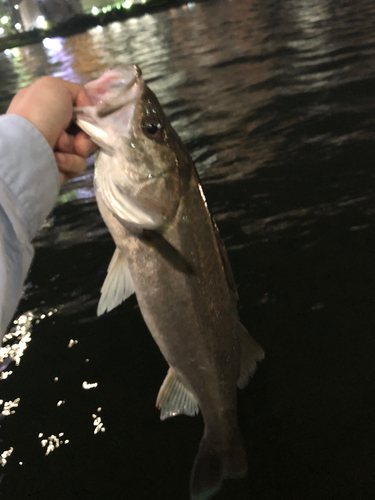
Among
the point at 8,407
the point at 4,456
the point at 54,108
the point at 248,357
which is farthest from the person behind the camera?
the point at 8,407

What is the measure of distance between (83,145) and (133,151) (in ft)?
1.08

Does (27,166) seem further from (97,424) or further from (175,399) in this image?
(97,424)

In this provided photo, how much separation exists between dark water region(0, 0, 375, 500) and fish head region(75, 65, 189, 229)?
1.83 meters

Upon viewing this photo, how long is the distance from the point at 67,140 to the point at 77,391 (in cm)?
207

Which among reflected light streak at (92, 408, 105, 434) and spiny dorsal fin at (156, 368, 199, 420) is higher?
spiny dorsal fin at (156, 368, 199, 420)

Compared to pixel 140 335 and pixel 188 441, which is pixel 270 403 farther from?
pixel 140 335

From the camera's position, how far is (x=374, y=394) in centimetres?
276

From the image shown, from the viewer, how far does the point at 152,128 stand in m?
1.74

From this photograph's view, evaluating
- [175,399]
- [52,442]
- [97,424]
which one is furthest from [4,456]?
[175,399]

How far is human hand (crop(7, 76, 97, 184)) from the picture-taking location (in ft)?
5.51

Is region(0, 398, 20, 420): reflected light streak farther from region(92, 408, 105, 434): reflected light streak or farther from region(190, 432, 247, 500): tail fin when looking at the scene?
region(190, 432, 247, 500): tail fin

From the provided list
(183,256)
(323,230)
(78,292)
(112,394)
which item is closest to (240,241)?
(323,230)

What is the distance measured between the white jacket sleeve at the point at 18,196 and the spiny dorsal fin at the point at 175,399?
3.39 ft

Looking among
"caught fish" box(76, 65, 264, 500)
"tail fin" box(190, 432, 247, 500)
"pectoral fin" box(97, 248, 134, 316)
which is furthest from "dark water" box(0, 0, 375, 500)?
"pectoral fin" box(97, 248, 134, 316)
